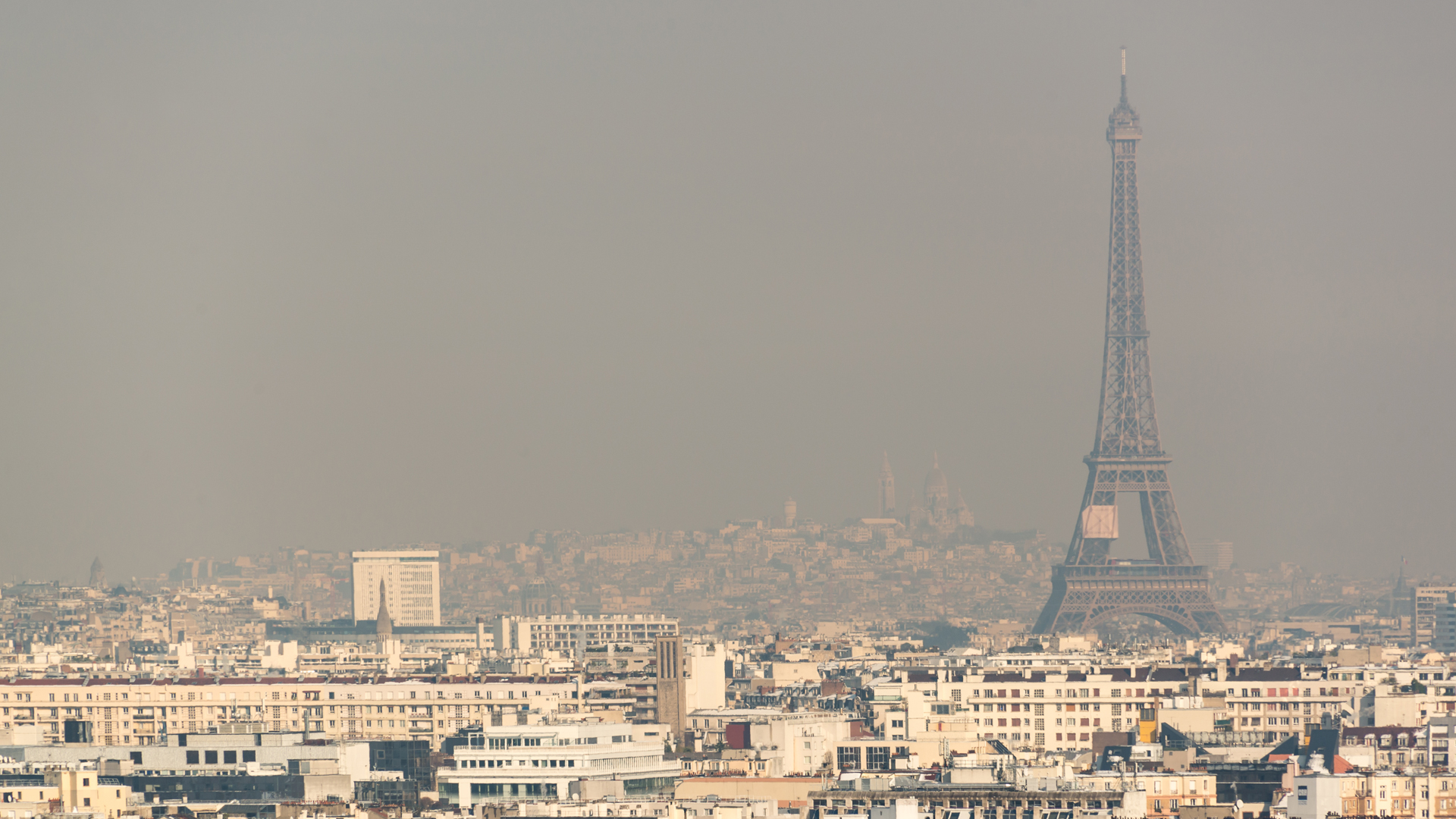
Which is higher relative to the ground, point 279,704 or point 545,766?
point 279,704

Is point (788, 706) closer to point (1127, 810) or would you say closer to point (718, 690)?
point (718, 690)

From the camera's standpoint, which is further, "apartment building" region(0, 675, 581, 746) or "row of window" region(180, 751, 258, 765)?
"apartment building" region(0, 675, 581, 746)

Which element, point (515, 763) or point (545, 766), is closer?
point (545, 766)

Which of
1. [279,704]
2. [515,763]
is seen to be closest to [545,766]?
[515,763]

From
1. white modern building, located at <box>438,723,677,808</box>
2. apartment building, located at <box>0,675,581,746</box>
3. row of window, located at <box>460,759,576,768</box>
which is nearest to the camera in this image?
white modern building, located at <box>438,723,677,808</box>

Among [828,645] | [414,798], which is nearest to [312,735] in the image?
[414,798]

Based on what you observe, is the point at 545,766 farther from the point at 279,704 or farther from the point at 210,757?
the point at 279,704

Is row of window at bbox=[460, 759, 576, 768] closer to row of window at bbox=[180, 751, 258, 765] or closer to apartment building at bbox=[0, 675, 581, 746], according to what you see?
row of window at bbox=[180, 751, 258, 765]

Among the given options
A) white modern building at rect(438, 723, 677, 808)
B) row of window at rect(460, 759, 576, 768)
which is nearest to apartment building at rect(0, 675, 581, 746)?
white modern building at rect(438, 723, 677, 808)

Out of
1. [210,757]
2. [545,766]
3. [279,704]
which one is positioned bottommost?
[545,766]
